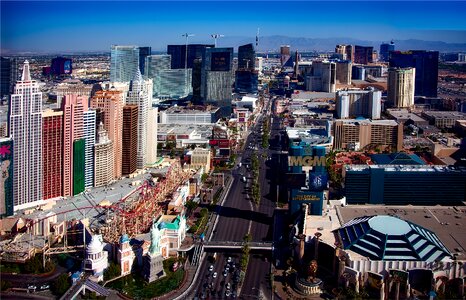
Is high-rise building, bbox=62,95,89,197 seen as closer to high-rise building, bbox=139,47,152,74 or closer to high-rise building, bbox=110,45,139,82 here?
high-rise building, bbox=110,45,139,82

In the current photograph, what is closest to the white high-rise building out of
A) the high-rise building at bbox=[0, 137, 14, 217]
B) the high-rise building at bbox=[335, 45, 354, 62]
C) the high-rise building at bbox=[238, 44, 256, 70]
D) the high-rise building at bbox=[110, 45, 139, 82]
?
the high-rise building at bbox=[0, 137, 14, 217]

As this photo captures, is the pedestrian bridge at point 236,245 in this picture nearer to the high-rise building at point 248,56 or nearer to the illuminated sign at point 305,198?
the illuminated sign at point 305,198

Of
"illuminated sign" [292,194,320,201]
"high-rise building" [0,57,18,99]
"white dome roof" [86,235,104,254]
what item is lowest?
"white dome roof" [86,235,104,254]

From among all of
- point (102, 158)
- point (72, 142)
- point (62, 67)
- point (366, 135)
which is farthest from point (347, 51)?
point (72, 142)

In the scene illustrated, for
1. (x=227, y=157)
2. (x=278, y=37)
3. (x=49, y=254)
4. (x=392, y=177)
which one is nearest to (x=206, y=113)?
(x=227, y=157)

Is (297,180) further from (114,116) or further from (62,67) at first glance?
(62,67)

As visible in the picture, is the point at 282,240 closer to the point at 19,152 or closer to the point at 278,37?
the point at 19,152

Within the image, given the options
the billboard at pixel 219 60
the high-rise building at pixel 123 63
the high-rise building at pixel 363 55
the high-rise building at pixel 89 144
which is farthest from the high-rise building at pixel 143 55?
the high-rise building at pixel 363 55
